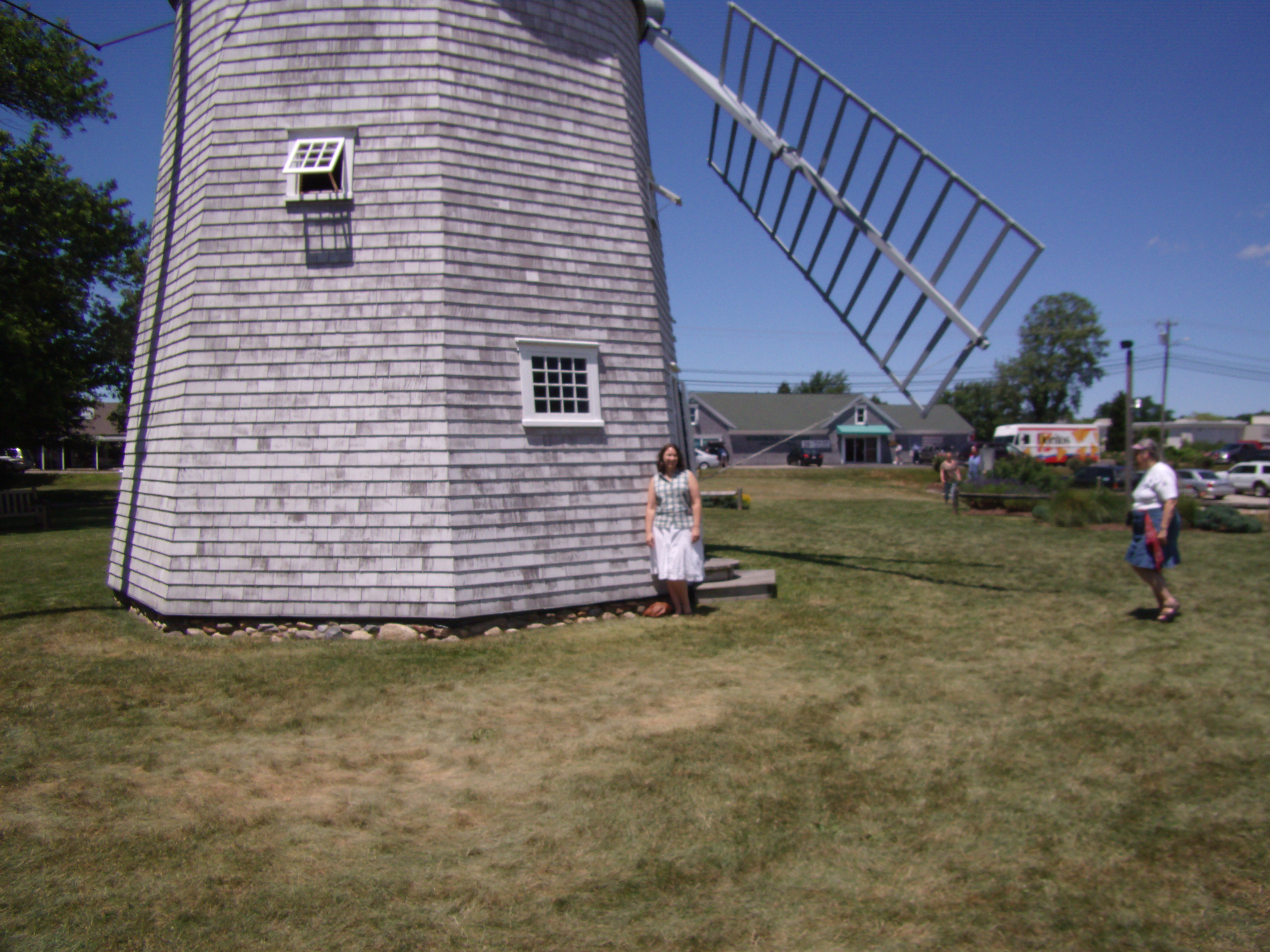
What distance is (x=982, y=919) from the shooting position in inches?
131

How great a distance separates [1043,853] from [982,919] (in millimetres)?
745

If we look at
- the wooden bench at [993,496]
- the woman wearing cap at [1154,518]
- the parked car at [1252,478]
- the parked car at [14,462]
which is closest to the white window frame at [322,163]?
the woman wearing cap at [1154,518]

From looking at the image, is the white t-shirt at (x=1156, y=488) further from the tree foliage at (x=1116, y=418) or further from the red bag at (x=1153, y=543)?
the tree foliage at (x=1116, y=418)

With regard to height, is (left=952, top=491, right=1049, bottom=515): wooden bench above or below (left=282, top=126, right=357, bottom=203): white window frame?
Answer: below

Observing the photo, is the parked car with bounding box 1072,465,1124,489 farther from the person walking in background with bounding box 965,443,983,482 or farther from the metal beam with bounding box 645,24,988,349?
the metal beam with bounding box 645,24,988,349

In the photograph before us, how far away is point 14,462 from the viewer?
39.5 m

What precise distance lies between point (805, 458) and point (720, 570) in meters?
43.2

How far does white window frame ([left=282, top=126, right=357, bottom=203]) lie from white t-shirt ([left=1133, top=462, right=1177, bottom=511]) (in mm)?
8555

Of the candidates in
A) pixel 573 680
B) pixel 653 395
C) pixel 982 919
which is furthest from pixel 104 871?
pixel 653 395

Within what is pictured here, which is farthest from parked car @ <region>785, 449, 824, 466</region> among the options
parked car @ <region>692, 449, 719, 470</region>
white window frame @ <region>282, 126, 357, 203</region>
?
white window frame @ <region>282, 126, 357, 203</region>

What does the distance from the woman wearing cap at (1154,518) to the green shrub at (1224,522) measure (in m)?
11.2

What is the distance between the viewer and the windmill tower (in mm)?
7738

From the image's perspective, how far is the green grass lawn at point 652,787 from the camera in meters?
3.34

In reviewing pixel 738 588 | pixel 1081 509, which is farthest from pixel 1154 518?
pixel 1081 509
